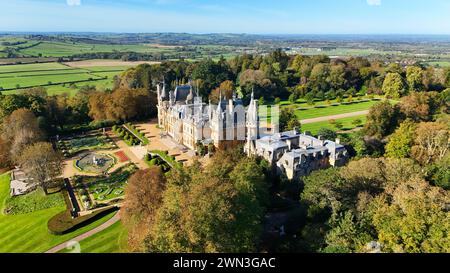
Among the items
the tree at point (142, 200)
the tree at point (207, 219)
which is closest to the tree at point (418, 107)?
the tree at point (207, 219)

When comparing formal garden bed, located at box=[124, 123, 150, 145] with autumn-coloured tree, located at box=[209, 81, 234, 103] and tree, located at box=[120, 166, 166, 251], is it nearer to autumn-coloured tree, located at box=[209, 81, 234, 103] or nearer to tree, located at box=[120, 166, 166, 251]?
autumn-coloured tree, located at box=[209, 81, 234, 103]

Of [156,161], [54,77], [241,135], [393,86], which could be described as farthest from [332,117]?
[54,77]

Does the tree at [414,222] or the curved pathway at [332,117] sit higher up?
the tree at [414,222]

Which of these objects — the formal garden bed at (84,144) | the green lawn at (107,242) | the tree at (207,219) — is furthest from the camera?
the formal garden bed at (84,144)

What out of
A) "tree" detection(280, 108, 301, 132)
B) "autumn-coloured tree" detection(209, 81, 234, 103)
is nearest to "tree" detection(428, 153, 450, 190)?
→ "tree" detection(280, 108, 301, 132)

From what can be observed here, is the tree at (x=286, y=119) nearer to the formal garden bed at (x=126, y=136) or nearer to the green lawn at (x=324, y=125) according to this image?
the green lawn at (x=324, y=125)

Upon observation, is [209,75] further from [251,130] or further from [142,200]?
[142,200]
